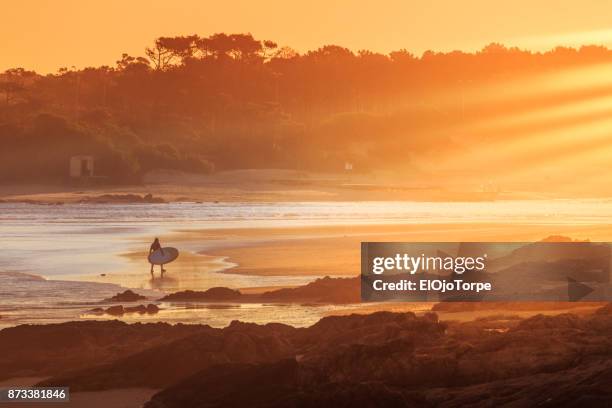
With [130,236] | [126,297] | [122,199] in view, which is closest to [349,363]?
[126,297]

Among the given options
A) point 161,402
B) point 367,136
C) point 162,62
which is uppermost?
point 162,62

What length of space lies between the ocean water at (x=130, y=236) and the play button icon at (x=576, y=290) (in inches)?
143

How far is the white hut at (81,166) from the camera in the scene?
94.7 meters

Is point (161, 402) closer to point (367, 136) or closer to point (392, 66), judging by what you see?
point (367, 136)

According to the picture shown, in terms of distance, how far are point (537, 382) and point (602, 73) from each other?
14752 centimetres

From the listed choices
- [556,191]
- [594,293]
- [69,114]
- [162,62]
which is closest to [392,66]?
[162,62]

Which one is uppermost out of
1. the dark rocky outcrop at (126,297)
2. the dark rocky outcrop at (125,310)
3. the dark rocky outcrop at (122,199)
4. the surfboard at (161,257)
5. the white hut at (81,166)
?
the white hut at (81,166)

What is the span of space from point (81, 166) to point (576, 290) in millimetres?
80032

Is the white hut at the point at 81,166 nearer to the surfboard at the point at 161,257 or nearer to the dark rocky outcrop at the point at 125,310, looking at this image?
the surfboard at the point at 161,257

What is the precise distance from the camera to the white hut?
311 feet

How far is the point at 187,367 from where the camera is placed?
13.5 meters

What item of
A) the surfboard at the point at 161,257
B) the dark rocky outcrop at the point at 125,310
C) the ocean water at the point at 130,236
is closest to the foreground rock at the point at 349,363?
the ocean water at the point at 130,236

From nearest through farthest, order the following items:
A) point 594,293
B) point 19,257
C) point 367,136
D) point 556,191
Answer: point 594,293 → point 19,257 → point 556,191 → point 367,136

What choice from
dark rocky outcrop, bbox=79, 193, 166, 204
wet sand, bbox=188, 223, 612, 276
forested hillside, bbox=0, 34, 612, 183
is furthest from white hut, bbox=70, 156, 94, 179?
wet sand, bbox=188, 223, 612, 276
